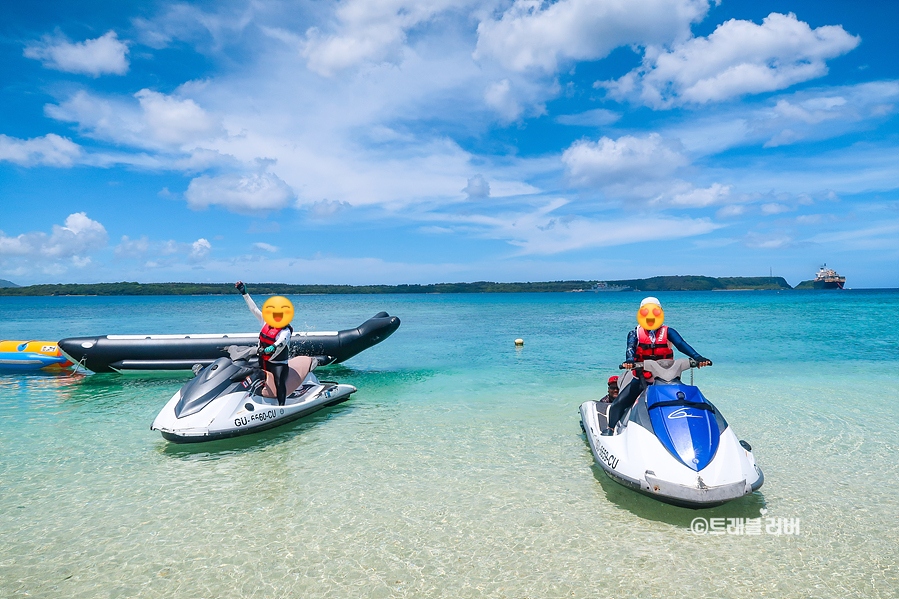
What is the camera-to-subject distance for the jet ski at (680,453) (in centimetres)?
378

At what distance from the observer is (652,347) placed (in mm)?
5141

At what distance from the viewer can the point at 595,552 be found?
3814 millimetres

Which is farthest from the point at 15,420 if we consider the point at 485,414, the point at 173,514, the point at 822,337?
the point at 822,337

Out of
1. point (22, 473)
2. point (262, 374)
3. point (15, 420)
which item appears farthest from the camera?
point (15, 420)

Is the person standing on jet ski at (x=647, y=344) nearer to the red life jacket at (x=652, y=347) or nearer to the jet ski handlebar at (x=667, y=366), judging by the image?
A: the red life jacket at (x=652, y=347)

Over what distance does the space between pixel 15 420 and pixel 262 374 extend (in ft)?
14.7

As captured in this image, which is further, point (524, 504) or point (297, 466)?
point (297, 466)

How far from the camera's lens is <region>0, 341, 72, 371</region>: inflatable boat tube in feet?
41.9

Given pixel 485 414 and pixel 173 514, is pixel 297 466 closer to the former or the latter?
pixel 173 514

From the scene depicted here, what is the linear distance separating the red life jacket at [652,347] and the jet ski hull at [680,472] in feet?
2.58

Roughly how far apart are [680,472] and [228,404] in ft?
17.1

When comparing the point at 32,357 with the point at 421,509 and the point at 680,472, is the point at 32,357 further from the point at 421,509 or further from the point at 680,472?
the point at 680,472

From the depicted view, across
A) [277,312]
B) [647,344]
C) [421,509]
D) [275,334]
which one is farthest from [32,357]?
[647,344]

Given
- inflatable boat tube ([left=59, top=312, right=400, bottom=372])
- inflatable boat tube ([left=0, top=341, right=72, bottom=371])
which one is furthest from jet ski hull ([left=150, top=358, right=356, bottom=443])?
inflatable boat tube ([left=0, top=341, right=72, bottom=371])
